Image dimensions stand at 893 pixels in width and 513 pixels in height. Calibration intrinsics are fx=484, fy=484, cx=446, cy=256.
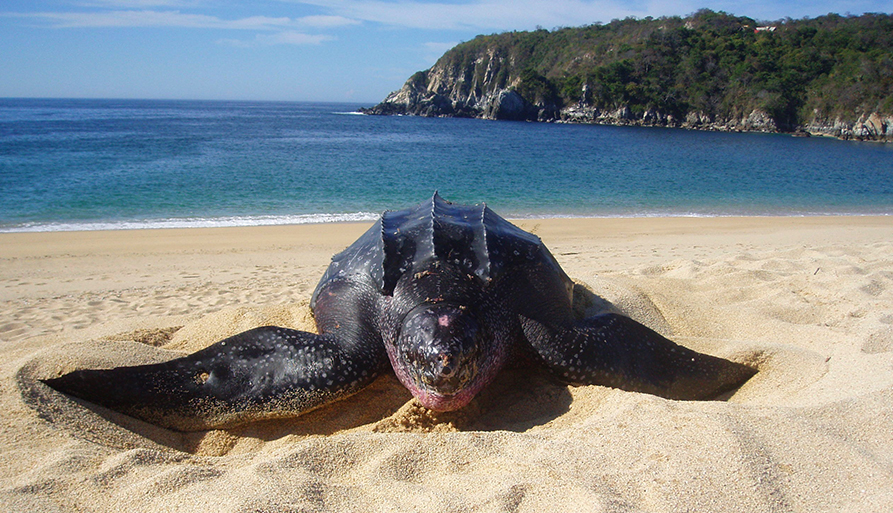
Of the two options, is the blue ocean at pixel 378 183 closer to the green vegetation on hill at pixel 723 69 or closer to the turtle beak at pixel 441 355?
the turtle beak at pixel 441 355

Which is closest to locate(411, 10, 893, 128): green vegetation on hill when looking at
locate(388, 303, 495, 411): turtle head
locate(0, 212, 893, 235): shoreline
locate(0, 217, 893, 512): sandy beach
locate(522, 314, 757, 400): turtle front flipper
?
locate(0, 212, 893, 235): shoreline

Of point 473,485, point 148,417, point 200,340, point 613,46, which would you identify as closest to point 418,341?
point 473,485

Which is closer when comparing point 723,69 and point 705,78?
point 723,69

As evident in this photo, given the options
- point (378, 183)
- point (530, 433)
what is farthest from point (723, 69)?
point (530, 433)

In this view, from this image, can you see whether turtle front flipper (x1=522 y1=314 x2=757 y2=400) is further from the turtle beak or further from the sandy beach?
the turtle beak

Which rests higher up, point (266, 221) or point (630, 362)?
point (630, 362)

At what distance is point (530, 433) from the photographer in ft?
7.59

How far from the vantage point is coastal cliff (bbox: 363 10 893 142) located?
51.6 meters

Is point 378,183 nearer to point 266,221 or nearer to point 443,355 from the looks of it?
point 266,221

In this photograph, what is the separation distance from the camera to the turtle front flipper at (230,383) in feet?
8.29

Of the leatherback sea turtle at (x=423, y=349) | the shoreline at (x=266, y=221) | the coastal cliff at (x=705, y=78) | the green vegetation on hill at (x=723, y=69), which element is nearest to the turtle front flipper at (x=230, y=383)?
the leatherback sea turtle at (x=423, y=349)

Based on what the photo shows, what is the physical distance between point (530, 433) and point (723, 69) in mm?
75604

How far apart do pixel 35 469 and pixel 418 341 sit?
1.58 metres

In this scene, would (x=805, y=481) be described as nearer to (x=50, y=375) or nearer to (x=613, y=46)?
(x=50, y=375)
